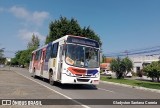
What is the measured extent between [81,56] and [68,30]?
91.0 ft

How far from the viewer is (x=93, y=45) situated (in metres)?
18.6

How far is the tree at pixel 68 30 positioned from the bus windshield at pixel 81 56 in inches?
1060

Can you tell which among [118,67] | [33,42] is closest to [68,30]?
[118,67]

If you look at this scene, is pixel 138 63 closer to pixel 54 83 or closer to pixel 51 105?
pixel 54 83

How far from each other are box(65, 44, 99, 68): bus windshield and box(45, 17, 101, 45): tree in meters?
26.9

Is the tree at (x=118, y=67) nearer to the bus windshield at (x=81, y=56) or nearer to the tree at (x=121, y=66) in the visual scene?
the tree at (x=121, y=66)

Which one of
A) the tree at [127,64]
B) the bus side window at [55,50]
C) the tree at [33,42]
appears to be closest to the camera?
the bus side window at [55,50]

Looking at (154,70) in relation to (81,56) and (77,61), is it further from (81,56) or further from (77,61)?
(77,61)

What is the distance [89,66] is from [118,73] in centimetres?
2520

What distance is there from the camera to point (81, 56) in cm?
1780

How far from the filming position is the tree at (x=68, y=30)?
45156 millimetres

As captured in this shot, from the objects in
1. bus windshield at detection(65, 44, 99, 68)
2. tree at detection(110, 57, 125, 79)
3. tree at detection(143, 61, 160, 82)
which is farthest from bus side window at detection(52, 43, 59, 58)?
tree at detection(110, 57, 125, 79)

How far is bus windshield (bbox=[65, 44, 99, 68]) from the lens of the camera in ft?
57.8

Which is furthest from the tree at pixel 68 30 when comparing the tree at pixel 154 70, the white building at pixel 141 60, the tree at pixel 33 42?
the tree at pixel 33 42
